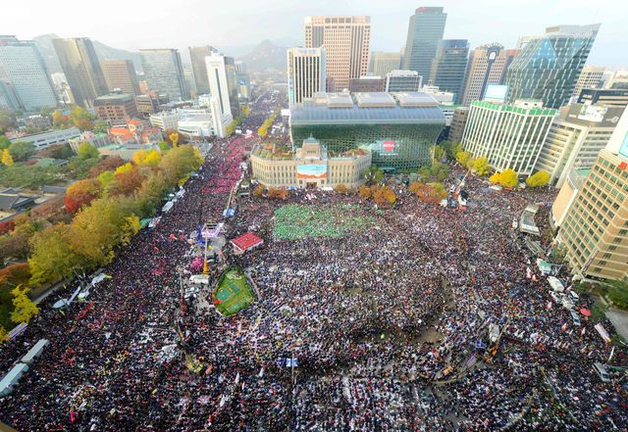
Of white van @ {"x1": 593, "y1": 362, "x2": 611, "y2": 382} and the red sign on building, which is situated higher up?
the red sign on building

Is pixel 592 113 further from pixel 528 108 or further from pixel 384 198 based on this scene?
pixel 384 198

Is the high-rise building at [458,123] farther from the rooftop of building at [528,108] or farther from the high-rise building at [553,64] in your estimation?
the high-rise building at [553,64]

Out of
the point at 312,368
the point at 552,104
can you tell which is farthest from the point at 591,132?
the point at 312,368

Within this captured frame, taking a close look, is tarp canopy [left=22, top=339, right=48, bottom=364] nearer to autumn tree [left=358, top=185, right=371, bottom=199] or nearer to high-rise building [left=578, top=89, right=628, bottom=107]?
autumn tree [left=358, top=185, right=371, bottom=199]

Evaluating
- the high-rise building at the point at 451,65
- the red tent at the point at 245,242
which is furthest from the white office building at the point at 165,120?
the high-rise building at the point at 451,65

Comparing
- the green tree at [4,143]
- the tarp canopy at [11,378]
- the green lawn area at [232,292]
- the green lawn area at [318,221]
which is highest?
the green tree at [4,143]

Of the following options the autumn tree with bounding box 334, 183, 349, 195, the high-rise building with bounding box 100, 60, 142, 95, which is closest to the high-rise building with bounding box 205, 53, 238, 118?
the high-rise building with bounding box 100, 60, 142, 95
